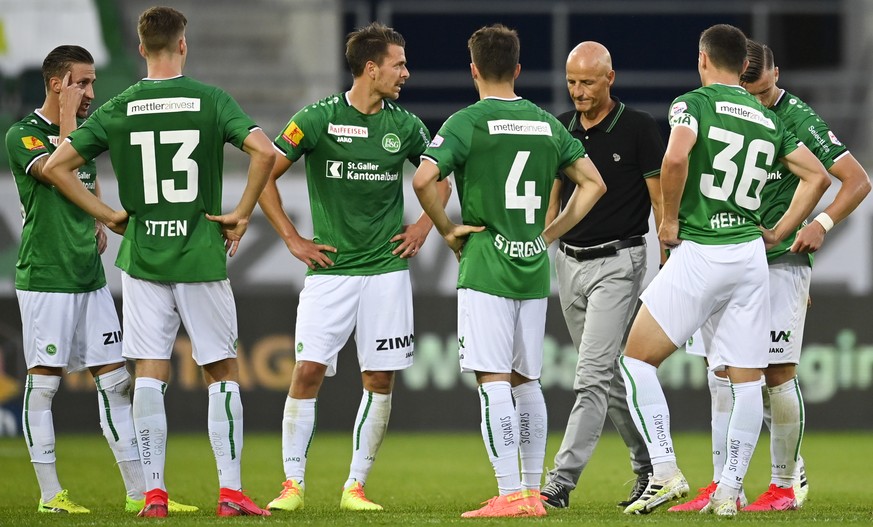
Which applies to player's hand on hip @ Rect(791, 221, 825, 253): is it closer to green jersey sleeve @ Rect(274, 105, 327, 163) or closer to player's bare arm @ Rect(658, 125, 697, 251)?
player's bare arm @ Rect(658, 125, 697, 251)

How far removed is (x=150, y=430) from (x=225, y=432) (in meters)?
0.36

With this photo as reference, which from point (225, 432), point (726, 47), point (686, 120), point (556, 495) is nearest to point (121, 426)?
point (225, 432)

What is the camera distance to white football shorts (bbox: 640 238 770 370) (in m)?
6.43

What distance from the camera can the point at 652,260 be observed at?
1340cm

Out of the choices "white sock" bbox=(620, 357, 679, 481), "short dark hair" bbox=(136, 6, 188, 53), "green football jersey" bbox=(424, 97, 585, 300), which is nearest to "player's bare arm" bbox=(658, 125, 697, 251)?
"green football jersey" bbox=(424, 97, 585, 300)

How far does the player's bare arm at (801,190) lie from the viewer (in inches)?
263

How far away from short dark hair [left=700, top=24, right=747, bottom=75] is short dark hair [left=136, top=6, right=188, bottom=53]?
102 inches

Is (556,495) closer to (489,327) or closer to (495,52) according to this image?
(489,327)

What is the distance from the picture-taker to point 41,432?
7.23 metres

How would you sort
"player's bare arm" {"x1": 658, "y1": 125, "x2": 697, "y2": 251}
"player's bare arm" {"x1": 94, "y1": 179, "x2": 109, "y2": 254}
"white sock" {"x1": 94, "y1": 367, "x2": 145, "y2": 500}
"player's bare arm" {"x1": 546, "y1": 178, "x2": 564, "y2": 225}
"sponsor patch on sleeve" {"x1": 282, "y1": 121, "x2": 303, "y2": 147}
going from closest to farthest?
"player's bare arm" {"x1": 658, "y1": 125, "x2": 697, "y2": 251}
"sponsor patch on sleeve" {"x1": 282, "y1": 121, "x2": 303, "y2": 147}
"white sock" {"x1": 94, "y1": 367, "x2": 145, "y2": 500}
"player's bare arm" {"x1": 94, "y1": 179, "x2": 109, "y2": 254}
"player's bare arm" {"x1": 546, "y1": 178, "x2": 564, "y2": 225}

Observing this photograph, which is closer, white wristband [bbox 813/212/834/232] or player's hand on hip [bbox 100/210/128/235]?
player's hand on hip [bbox 100/210/128/235]

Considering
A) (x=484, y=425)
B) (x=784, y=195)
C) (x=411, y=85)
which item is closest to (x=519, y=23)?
(x=411, y=85)

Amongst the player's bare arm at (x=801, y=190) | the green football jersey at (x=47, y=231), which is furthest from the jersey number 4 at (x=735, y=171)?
the green football jersey at (x=47, y=231)

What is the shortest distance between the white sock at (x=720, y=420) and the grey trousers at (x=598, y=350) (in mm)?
409
